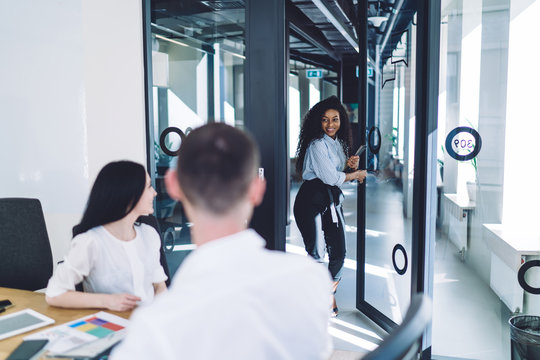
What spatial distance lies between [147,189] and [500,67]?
8.03 feet

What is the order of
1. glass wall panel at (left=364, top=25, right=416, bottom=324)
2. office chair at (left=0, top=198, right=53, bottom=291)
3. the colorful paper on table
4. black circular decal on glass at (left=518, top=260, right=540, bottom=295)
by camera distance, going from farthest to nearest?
glass wall panel at (left=364, top=25, right=416, bottom=324) < black circular decal on glass at (left=518, top=260, right=540, bottom=295) < office chair at (left=0, top=198, right=53, bottom=291) < the colorful paper on table

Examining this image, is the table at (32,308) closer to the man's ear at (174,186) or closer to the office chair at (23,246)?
the office chair at (23,246)

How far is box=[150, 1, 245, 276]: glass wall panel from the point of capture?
3.24m

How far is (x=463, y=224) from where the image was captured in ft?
11.4

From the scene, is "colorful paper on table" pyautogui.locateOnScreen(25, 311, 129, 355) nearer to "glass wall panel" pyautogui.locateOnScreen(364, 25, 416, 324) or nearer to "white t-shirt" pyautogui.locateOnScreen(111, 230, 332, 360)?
"white t-shirt" pyautogui.locateOnScreen(111, 230, 332, 360)

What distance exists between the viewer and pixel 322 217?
3.28 m

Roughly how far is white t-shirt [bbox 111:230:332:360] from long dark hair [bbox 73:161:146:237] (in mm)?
947

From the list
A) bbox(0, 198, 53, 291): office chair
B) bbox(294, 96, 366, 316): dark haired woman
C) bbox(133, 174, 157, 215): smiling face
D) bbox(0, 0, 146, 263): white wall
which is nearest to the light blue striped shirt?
bbox(294, 96, 366, 316): dark haired woman

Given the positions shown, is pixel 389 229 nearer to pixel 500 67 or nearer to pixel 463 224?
pixel 463 224

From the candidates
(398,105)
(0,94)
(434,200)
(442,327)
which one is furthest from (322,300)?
(398,105)

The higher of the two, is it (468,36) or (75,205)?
(468,36)

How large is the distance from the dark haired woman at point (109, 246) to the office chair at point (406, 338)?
1076 mm

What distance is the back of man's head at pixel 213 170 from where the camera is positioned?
80 centimetres

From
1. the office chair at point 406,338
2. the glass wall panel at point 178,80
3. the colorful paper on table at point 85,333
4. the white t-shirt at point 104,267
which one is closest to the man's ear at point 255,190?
the office chair at point 406,338
